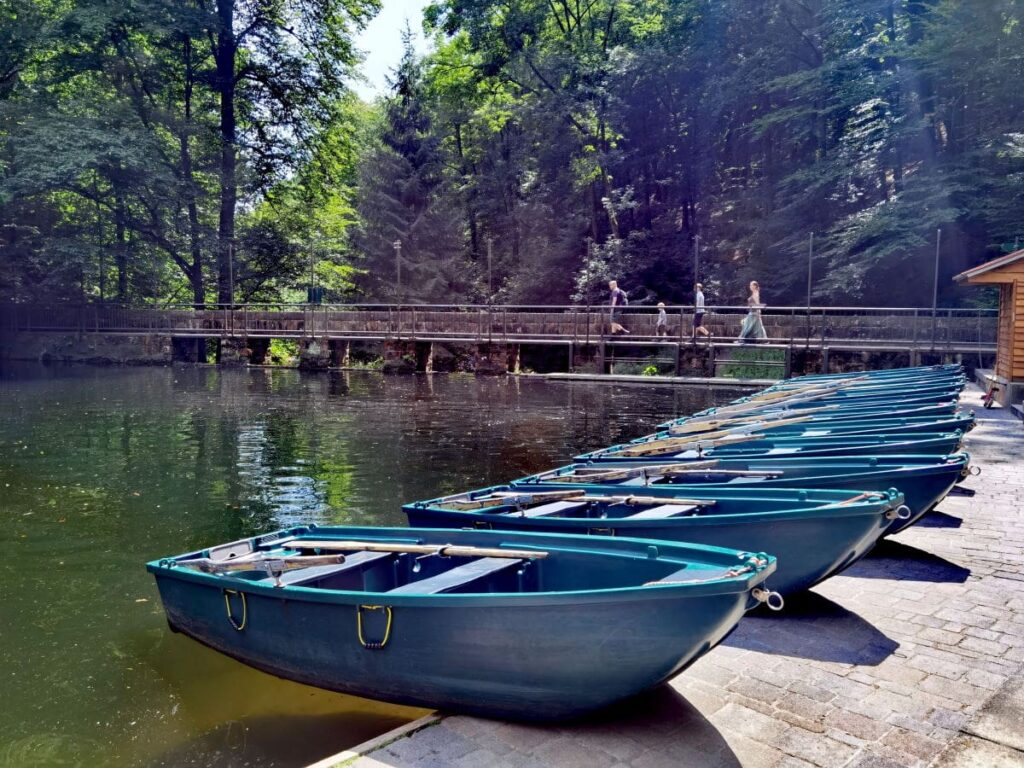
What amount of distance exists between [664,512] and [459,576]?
1990 millimetres

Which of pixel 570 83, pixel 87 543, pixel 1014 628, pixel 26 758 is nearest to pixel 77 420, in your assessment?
pixel 87 543

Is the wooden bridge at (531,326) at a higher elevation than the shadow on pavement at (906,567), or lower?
higher

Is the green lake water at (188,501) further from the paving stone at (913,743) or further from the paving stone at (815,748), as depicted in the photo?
the paving stone at (913,743)

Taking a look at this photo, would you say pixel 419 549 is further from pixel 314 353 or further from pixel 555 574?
pixel 314 353

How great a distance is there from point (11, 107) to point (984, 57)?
3911cm

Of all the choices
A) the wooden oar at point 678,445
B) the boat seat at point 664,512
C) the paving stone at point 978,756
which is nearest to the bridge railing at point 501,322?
the wooden oar at point 678,445

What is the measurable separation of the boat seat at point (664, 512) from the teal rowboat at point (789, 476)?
336 millimetres

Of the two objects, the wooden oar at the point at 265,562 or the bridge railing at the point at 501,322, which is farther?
the bridge railing at the point at 501,322

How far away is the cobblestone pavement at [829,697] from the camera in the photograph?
375 centimetres

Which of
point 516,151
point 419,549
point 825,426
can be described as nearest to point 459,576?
point 419,549

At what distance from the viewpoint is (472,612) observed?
4035 millimetres

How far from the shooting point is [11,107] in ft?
120

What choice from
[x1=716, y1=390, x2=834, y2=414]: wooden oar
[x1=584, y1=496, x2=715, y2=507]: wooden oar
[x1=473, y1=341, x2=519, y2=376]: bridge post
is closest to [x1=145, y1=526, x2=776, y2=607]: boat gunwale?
[x1=584, y1=496, x2=715, y2=507]: wooden oar

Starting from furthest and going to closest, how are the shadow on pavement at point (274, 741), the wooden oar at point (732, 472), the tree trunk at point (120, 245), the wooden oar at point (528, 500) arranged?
the tree trunk at point (120, 245) → the wooden oar at point (732, 472) → the wooden oar at point (528, 500) → the shadow on pavement at point (274, 741)
